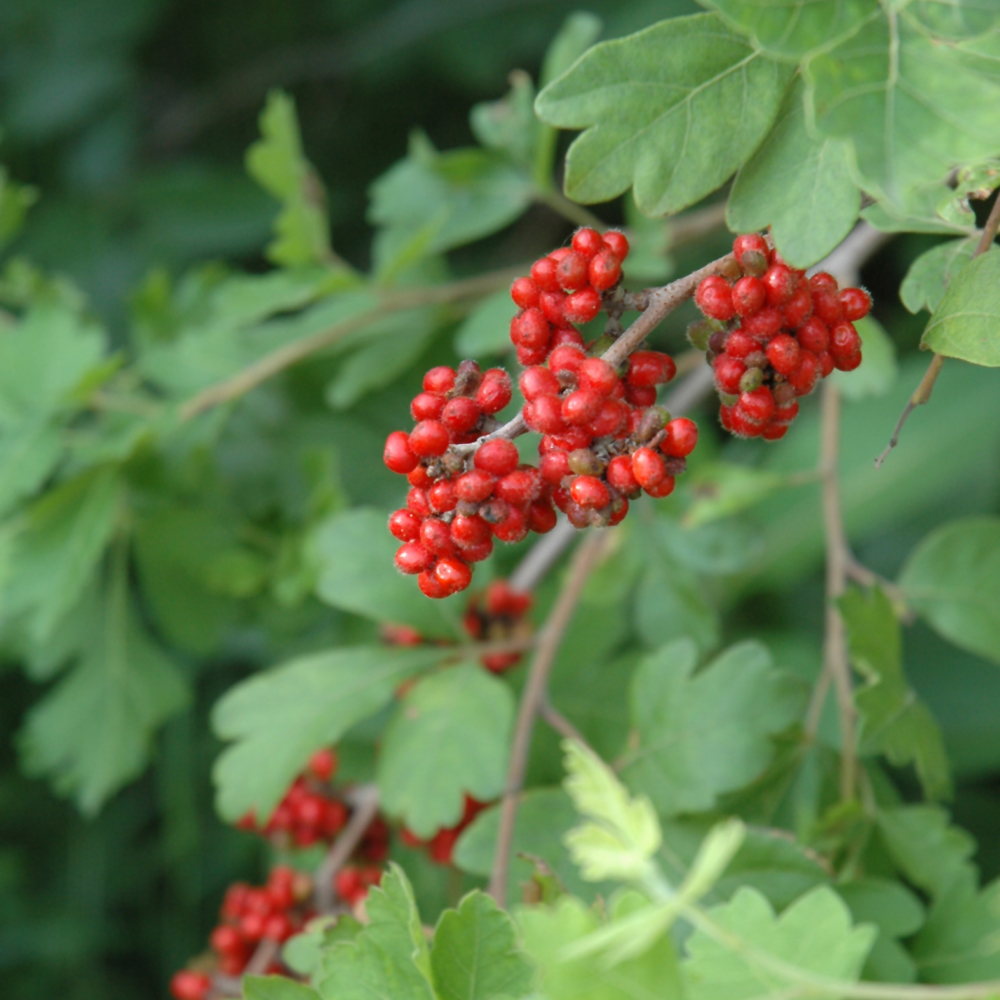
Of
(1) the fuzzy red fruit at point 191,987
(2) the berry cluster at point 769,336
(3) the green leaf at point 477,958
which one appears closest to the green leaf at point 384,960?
(3) the green leaf at point 477,958

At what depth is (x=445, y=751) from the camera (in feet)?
3.59

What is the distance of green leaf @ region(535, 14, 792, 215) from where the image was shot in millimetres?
617

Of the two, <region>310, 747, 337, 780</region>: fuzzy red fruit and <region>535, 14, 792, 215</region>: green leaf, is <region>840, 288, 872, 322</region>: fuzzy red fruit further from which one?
<region>310, 747, 337, 780</region>: fuzzy red fruit

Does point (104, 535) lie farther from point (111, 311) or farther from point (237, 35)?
point (237, 35)

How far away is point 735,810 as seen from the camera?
42.6 inches

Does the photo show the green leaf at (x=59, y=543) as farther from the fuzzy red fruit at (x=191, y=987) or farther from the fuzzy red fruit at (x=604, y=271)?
the fuzzy red fruit at (x=604, y=271)

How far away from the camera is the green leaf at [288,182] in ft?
4.58

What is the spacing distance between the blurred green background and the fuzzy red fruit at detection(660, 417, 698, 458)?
116cm

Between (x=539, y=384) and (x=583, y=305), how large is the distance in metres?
0.05

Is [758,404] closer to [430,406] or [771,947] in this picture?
[430,406]

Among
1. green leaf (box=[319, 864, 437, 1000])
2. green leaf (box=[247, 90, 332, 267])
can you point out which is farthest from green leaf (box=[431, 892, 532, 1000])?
green leaf (box=[247, 90, 332, 267])

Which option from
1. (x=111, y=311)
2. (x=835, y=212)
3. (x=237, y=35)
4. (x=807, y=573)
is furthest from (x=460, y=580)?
(x=237, y=35)

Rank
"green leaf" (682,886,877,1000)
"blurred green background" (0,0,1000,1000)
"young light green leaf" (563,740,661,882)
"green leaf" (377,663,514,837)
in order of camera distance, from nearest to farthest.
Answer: "young light green leaf" (563,740,661,882) → "green leaf" (682,886,877,1000) → "green leaf" (377,663,514,837) → "blurred green background" (0,0,1000,1000)

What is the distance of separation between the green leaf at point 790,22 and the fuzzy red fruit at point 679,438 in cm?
20
